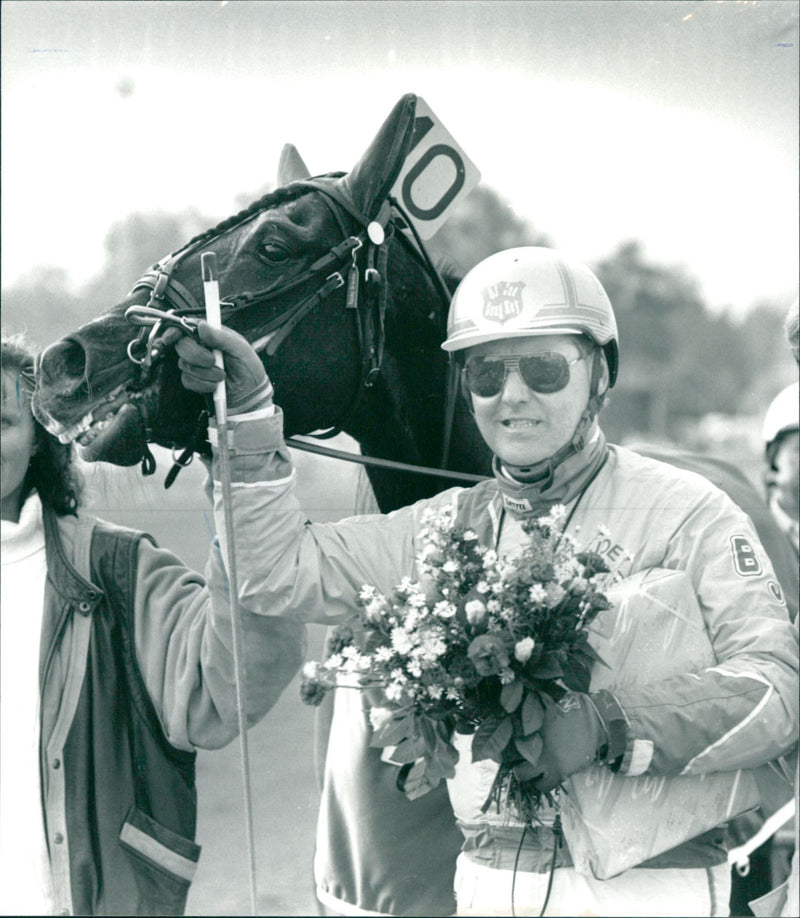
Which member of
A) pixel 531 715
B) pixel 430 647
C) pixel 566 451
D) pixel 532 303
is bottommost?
A: pixel 531 715

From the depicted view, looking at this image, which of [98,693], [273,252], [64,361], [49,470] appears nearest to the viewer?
[64,361]

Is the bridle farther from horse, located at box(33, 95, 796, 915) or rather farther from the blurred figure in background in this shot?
the blurred figure in background

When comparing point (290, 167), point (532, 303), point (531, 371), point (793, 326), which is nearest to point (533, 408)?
point (531, 371)

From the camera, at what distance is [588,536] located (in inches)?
112

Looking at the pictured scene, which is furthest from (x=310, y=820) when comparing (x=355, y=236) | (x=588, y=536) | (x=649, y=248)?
(x=649, y=248)

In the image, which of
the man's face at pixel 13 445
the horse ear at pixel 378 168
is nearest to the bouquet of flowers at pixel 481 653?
the horse ear at pixel 378 168

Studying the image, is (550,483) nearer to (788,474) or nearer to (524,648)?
(524,648)

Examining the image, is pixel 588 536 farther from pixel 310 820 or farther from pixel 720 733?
pixel 310 820

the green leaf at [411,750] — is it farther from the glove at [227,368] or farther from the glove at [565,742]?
the glove at [227,368]

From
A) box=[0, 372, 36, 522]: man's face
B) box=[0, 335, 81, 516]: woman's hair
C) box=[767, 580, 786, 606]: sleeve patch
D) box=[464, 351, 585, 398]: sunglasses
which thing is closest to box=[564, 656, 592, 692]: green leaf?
box=[767, 580, 786, 606]: sleeve patch

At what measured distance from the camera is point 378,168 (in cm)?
310

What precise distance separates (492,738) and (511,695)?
11 centimetres

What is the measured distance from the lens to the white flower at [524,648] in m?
2.48

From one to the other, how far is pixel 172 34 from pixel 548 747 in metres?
2.20
